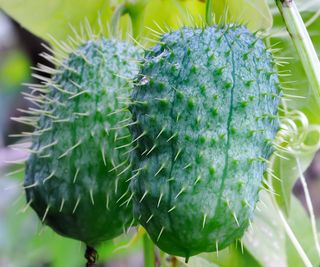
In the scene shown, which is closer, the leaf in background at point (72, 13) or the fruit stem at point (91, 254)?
the fruit stem at point (91, 254)

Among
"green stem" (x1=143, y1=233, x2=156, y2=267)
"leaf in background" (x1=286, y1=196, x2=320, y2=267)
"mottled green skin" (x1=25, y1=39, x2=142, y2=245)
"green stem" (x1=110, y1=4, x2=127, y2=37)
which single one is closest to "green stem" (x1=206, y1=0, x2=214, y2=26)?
"mottled green skin" (x1=25, y1=39, x2=142, y2=245)

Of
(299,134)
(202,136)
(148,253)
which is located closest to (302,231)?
(299,134)

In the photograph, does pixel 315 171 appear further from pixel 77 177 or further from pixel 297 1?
pixel 77 177

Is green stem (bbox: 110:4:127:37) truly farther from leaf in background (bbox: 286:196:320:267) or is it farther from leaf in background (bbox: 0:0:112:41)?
leaf in background (bbox: 286:196:320:267)

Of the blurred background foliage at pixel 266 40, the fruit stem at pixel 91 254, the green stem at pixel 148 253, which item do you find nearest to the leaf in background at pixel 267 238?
the blurred background foliage at pixel 266 40

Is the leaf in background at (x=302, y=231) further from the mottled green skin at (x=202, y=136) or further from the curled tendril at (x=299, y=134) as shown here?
the mottled green skin at (x=202, y=136)

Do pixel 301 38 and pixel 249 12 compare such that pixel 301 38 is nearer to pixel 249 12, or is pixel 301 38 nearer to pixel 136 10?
pixel 249 12
